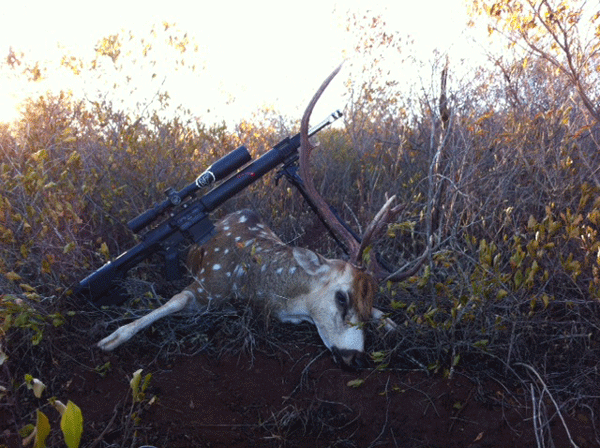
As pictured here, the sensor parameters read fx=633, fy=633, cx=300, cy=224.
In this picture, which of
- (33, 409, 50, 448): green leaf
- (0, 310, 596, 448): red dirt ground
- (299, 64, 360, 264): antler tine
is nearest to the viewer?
(33, 409, 50, 448): green leaf

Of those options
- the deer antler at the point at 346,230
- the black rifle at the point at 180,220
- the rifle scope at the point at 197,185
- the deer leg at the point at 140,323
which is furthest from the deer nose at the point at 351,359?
the rifle scope at the point at 197,185

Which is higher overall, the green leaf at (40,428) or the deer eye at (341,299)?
the green leaf at (40,428)

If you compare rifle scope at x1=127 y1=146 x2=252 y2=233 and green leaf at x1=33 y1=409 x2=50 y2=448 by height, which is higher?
rifle scope at x1=127 y1=146 x2=252 y2=233

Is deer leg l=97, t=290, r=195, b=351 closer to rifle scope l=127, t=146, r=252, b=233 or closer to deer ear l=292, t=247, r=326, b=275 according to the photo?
rifle scope l=127, t=146, r=252, b=233

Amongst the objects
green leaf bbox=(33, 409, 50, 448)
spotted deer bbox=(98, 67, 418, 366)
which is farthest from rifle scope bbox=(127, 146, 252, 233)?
green leaf bbox=(33, 409, 50, 448)

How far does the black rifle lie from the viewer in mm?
4601

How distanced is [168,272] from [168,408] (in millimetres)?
1397

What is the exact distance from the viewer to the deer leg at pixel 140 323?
411 cm

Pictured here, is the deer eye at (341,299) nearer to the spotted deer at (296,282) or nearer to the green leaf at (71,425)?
the spotted deer at (296,282)

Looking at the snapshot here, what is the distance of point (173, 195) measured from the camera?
468 cm

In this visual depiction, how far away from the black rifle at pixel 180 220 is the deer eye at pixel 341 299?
1.24 m

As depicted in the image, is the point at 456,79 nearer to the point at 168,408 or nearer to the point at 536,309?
the point at 536,309

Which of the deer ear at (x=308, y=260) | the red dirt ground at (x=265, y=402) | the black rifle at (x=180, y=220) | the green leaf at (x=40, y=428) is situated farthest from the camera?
the black rifle at (x=180, y=220)

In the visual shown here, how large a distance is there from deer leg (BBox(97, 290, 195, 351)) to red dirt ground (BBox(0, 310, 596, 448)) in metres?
0.07
